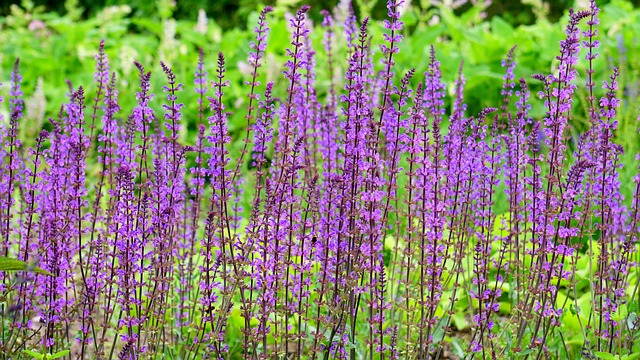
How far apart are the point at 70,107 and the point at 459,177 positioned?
162cm

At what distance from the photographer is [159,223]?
9.57ft

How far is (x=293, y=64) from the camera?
9.65 ft

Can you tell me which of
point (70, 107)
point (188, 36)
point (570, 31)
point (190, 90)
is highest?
point (188, 36)

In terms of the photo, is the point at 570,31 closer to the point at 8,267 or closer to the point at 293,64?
the point at 293,64

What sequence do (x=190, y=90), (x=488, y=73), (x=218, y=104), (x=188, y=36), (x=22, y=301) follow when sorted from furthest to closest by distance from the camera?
1. (x=188, y=36)
2. (x=190, y=90)
3. (x=488, y=73)
4. (x=22, y=301)
5. (x=218, y=104)

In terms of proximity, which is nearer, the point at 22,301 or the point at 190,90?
the point at 22,301

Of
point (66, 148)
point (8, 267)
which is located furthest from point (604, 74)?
point (8, 267)

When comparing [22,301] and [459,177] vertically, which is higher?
[459,177]

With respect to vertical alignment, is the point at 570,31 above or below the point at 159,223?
above

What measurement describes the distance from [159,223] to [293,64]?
0.74 metres

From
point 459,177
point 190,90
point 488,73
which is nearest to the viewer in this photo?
point 459,177

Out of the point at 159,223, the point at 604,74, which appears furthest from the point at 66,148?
the point at 604,74

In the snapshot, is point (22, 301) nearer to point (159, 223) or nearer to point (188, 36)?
point (159, 223)

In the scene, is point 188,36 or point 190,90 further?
point 188,36
